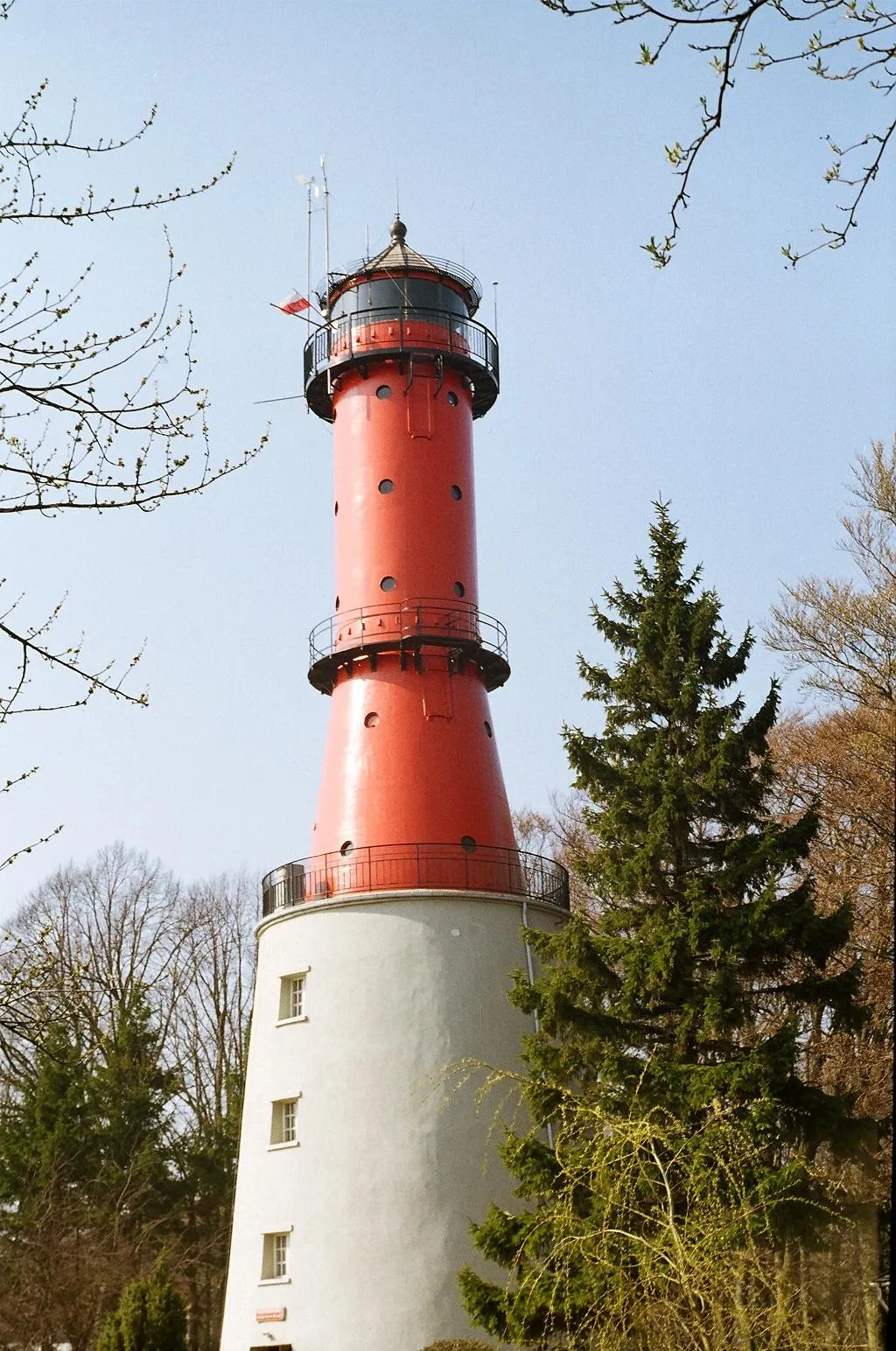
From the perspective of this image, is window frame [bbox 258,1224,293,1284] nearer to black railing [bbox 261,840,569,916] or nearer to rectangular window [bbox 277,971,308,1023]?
rectangular window [bbox 277,971,308,1023]

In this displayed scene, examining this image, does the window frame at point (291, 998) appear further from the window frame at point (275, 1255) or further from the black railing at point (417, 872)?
the window frame at point (275, 1255)

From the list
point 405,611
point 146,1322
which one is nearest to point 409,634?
point 405,611

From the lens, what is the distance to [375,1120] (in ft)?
75.0

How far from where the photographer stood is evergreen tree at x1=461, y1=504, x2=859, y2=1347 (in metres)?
18.0

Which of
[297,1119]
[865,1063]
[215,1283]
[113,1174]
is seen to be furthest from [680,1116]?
[215,1283]

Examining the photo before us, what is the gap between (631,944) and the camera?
19.3 m

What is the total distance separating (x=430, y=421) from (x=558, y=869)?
8.31 metres

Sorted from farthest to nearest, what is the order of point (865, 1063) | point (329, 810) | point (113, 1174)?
point (113, 1174), point (329, 810), point (865, 1063)

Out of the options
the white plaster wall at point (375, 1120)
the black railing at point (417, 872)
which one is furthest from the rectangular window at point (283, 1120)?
the black railing at point (417, 872)

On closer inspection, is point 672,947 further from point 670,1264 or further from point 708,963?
point 670,1264

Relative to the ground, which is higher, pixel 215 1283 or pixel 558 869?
pixel 558 869

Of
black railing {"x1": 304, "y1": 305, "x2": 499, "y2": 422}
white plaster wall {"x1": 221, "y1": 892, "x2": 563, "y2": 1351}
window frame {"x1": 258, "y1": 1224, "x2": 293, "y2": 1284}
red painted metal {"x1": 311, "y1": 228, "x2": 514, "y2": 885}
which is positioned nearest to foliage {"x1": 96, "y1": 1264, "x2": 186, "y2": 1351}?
white plaster wall {"x1": 221, "y1": 892, "x2": 563, "y2": 1351}

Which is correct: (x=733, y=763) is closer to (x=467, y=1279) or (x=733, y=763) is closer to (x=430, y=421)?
(x=467, y=1279)

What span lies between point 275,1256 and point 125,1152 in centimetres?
1030
